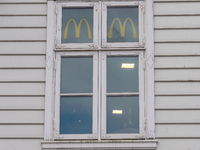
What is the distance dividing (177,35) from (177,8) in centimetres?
38

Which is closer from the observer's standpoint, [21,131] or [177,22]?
[21,131]

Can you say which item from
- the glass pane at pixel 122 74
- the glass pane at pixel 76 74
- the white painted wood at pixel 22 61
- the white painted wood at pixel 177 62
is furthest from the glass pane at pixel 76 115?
the white painted wood at pixel 177 62

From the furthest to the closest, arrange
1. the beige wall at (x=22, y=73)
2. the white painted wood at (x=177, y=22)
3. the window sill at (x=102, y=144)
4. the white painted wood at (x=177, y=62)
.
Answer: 1. the white painted wood at (x=177, y=22)
2. the white painted wood at (x=177, y=62)
3. the beige wall at (x=22, y=73)
4. the window sill at (x=102, y=144)

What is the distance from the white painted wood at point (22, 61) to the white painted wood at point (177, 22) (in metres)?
1.63

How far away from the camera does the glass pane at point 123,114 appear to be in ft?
13.8

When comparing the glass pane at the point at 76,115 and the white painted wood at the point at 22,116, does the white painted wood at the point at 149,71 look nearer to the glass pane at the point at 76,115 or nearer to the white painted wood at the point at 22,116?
the glass pane at the point at 76,115

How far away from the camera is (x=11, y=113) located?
423 centimetres

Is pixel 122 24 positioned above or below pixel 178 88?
above

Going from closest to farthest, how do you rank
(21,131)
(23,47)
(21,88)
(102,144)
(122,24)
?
(102,144)
(21,131)
(21,88)
(23,47)
(122,24)

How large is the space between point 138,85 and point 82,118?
85cm

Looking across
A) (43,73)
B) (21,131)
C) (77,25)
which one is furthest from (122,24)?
(21,131)

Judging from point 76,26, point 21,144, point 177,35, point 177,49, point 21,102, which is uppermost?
point 76,26

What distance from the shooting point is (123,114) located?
4.25 m

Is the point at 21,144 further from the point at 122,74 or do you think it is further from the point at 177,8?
the point at 177,8
